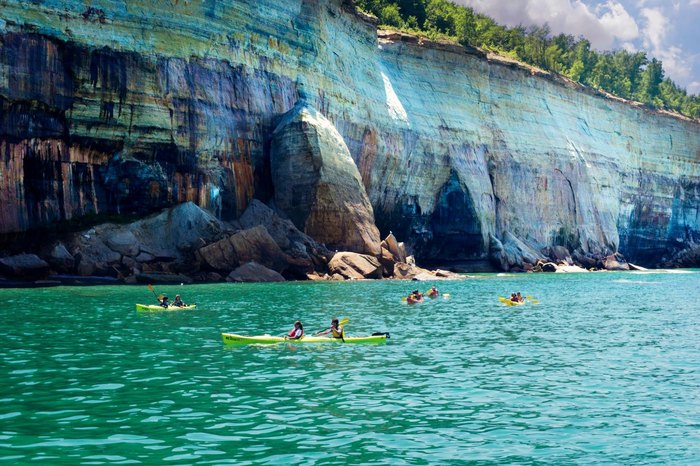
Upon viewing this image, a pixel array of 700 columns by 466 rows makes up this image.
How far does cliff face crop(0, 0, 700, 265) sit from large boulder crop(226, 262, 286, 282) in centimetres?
603

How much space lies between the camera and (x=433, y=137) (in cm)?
7556

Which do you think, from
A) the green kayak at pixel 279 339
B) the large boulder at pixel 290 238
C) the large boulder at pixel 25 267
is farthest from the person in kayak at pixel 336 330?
the large boulder at pixel 290 238

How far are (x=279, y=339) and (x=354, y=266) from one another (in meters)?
31.5

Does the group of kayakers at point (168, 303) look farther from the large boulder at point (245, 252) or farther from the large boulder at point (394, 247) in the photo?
the large boulder at point (394, 247)

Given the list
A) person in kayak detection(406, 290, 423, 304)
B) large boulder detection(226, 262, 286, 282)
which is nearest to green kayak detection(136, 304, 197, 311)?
person in kayak detection(406, 290, 423, 304)

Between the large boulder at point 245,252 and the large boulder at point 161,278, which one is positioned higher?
the large boulder at point 245,252

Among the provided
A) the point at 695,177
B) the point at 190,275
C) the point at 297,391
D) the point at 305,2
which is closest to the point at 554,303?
the point at 190,275

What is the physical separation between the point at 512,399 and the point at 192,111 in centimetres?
4233

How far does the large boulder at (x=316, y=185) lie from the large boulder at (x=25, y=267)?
1699 centimetres

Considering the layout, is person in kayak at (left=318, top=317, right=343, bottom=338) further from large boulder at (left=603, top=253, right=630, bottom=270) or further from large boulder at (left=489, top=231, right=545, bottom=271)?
large boulder at (left=603, top=253, right=630, bottom=270)

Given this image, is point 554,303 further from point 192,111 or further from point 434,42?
point 434,42

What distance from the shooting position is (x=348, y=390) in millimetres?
16906

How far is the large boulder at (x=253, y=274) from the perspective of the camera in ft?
165

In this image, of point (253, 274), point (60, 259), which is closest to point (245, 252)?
point (253, 274)
